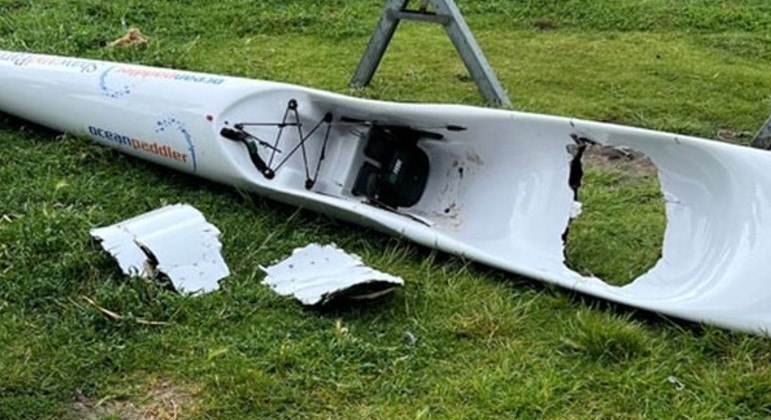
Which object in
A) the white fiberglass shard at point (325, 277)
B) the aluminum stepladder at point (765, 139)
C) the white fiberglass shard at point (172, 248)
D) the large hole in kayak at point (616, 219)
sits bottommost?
the white fiberglass shard at point (172, 248)

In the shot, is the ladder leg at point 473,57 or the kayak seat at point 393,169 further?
the ladder leg at point 473,57

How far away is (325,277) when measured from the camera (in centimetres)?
254

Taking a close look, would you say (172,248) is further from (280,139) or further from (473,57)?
(473,57)

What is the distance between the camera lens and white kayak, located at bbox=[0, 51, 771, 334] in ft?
7.80

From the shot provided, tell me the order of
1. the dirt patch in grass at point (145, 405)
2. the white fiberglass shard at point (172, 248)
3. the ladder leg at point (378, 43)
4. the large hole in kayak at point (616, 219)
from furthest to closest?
the ladder leg at point (378, 43), the large hole in kayak at point (616, 219), the white fiberglass shard at point (172, 248), the dirt patch in grass at point (145, 405)

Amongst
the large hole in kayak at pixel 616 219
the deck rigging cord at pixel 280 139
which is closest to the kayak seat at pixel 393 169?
the deck rigging cord at pixel 280 139

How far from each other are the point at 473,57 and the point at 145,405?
7.92 ft

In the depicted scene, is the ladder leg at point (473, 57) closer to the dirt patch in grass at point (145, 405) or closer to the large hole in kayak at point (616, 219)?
the large hole in kayak at point (616, 219)

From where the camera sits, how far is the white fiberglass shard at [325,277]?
242cm

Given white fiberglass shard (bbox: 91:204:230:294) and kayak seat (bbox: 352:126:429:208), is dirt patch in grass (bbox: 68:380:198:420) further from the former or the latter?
kayak seat (bbox: 352:126:429:208)

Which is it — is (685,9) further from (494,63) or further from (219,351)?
(219,351)

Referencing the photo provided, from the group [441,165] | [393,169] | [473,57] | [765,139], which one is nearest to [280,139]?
[393,169]

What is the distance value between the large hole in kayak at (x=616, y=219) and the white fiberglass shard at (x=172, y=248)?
1050 mm

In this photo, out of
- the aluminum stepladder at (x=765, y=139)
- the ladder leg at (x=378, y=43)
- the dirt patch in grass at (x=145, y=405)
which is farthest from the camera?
the ladder leg at (x=378, y=43)
